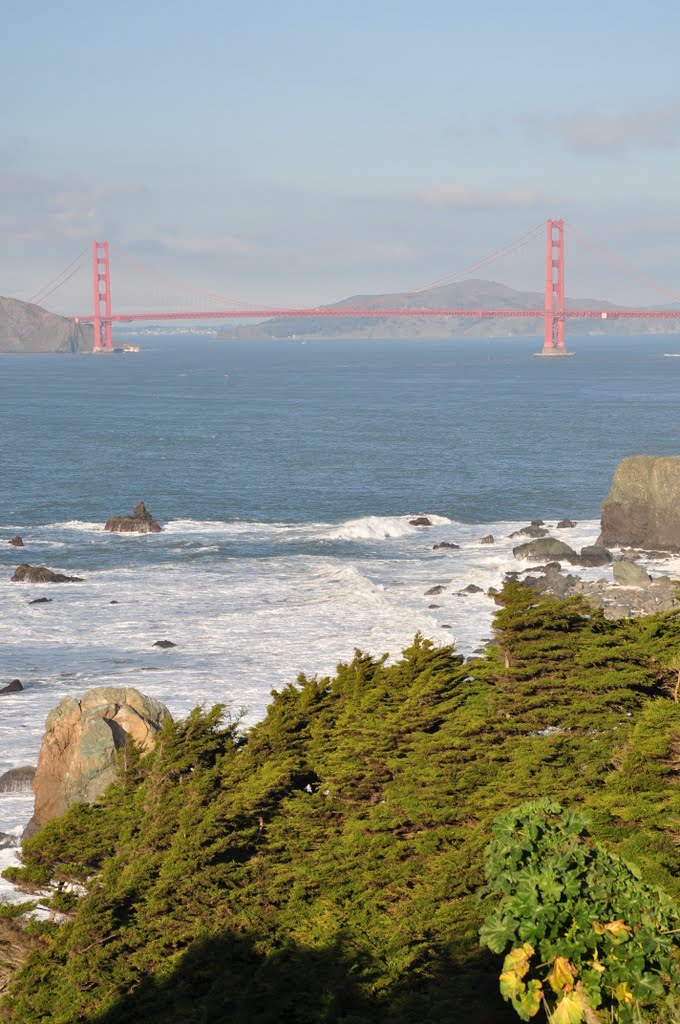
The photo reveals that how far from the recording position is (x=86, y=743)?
813 inches

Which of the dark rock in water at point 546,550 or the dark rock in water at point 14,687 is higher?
the dark rock in water at point 546,550

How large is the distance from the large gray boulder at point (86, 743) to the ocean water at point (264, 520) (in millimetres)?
1213

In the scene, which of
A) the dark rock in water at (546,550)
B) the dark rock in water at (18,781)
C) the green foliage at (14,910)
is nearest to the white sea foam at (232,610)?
the dark rock in water at (546,550)

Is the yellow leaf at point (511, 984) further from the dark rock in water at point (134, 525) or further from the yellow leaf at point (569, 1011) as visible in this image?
the dark rock in water at point (134, 525)

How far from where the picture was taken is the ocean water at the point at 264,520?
32.4 metres

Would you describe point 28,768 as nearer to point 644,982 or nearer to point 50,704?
point 50,704

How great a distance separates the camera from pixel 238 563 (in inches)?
1816

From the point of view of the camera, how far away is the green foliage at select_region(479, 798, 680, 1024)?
8648 mm

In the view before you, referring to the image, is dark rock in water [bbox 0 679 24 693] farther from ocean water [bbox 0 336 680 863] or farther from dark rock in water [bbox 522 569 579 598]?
dark rock in water [bbox 522 569 579 598]

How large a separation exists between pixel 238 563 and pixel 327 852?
3155cm

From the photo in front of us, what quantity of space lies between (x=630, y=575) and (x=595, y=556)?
4.41 metres

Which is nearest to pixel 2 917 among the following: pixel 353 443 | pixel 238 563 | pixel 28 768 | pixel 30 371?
pixel 28 768

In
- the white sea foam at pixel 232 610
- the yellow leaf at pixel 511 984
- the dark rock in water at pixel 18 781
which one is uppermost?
the yellow leaf at pixel 511 984

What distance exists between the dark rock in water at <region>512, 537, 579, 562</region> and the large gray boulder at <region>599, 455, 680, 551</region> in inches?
114
